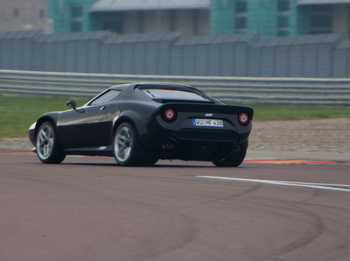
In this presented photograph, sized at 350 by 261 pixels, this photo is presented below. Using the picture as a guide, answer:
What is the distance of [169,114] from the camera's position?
40.0 ft

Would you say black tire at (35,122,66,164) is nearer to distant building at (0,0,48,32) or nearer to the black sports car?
the black sports car

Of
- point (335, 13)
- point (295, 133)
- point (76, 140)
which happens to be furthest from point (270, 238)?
point (335, 13)

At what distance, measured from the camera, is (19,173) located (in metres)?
11.5

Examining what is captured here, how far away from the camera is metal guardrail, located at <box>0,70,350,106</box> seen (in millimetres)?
25750

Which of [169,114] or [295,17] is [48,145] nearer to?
[169,114]

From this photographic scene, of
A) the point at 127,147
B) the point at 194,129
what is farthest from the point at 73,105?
the point at 194,129

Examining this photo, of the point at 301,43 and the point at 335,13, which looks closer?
the point at 301,43

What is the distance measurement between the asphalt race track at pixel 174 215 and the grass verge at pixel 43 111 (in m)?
11.1

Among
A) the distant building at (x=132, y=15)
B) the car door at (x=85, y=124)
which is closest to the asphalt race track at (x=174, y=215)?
the car door at (x=85, y=124)

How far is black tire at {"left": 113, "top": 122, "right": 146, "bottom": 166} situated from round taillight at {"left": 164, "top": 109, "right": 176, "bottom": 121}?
494 millimetres

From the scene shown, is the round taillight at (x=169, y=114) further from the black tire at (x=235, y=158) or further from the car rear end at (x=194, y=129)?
the black tire at (x=235, y=158)

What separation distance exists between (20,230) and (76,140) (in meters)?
6.67

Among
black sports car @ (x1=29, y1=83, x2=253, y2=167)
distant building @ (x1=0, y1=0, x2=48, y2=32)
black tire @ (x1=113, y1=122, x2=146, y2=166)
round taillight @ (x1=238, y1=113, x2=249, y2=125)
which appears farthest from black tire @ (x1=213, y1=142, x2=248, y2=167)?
distant building @ (x1=0, y1=0, x2=48, y2=32)

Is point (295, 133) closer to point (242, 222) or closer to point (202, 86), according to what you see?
point (202, 86)
